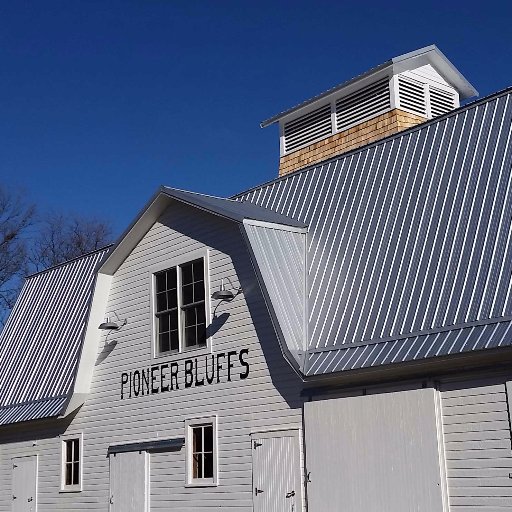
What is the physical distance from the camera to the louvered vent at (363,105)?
20.9 m

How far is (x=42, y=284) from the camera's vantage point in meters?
22.2

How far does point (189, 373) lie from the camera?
51.0 feet

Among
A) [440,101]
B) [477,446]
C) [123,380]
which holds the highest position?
[440,101]

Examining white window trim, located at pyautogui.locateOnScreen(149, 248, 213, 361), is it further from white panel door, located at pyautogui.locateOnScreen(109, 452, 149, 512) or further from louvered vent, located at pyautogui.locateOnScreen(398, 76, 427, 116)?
louvered vent, located at pyautogui.locateOnScreen(398, 76, 427, 116)

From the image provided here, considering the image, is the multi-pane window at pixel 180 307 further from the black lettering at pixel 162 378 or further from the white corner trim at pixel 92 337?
the white corner trim at pixel 92 337

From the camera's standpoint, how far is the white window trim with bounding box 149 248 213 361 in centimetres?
1538

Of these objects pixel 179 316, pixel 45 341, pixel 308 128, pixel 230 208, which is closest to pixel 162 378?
pixel 179 316

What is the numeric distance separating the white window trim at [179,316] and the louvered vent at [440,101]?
348 inches

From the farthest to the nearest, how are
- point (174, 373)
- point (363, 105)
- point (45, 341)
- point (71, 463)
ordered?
point (363, 105) < point (45, 341) < point (71, 463) < point (174, 373)

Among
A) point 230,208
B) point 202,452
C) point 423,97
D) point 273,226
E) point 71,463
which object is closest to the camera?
point 273,226

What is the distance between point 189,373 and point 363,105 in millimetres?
9177

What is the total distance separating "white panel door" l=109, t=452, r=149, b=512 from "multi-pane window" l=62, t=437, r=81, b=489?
1465 millimetres

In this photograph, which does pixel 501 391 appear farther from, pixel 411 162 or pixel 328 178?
pixel 328 178

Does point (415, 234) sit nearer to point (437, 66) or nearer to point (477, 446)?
point (477, 446)
